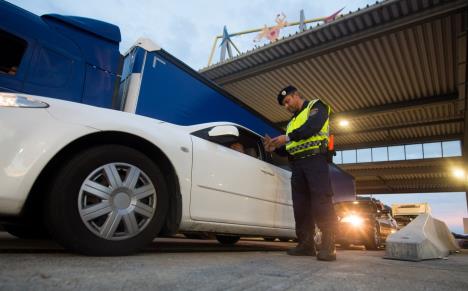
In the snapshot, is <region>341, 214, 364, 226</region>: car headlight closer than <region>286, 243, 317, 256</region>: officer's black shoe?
No

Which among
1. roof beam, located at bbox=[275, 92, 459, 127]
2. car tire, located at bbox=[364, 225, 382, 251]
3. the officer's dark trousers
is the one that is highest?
roof beam, located at bbox=[275, 92, 459, 127]

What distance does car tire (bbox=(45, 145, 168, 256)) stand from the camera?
196 centimetres

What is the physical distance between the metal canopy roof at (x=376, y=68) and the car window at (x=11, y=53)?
532 cm

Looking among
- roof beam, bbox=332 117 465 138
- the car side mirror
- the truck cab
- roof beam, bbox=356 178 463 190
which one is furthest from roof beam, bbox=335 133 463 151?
the truck cab

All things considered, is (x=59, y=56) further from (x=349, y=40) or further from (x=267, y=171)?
(x=349, y=40)

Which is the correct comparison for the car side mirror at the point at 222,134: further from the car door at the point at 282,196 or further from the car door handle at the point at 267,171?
the car door at the point at 282,196

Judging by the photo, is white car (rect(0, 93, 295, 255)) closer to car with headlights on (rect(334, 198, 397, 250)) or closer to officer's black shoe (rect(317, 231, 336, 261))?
officer's black shoe (rect(317, 231, 336, 261))

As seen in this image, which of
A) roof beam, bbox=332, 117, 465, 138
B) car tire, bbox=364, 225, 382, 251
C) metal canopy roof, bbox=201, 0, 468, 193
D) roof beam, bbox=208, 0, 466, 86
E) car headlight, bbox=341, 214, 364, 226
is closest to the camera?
roof beam, bbox=208, 0, 466, 86

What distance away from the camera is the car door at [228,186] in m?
2.71

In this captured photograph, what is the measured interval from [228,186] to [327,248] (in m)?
1.04

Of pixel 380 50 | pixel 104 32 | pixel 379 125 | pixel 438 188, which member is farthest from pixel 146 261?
pixel 438 188

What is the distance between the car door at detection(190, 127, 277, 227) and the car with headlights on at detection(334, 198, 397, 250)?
5.12 m

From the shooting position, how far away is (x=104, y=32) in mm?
4078

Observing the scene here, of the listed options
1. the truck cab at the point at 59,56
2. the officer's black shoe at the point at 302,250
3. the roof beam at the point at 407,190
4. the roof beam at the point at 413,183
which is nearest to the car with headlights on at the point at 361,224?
the officer's black shoe at the point at 302,250
